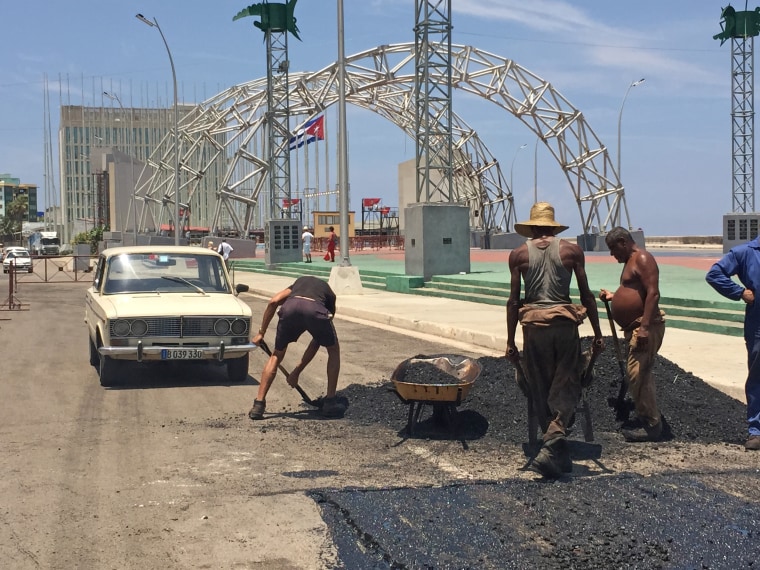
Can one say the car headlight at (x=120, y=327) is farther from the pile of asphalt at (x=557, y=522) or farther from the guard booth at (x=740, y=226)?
the guard booth at (x=740, y=226)

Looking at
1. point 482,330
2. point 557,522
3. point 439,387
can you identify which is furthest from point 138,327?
point 482,330

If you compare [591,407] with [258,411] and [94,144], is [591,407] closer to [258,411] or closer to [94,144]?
[258,411]

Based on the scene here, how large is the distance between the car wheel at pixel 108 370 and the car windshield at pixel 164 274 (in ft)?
4.13

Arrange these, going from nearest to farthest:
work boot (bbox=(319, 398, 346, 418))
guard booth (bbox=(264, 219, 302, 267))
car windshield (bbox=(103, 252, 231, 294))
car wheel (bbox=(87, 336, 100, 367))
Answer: work boot (bbox=(319, 398, 346, 418)) < car windshield (bbox=(103, 252, 231, 294)) < car wheel (bbox=(87, 336, 100, 367)) < guard booth (bbox=(264, 219, 302, 267))

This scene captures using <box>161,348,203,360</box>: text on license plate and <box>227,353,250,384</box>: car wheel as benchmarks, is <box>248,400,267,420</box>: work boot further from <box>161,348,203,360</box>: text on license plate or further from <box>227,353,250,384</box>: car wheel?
<box>227,353,250,384</box>: car wheel

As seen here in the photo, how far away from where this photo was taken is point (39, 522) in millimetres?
5270

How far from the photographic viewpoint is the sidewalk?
10648mm

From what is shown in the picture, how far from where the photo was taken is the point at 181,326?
33.9 ft

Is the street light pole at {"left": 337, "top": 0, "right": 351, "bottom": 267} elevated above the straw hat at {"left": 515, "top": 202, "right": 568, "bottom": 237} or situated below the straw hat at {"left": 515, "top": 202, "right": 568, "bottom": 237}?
above

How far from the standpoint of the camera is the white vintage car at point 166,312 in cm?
1018

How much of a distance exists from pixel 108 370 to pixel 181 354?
877 mm

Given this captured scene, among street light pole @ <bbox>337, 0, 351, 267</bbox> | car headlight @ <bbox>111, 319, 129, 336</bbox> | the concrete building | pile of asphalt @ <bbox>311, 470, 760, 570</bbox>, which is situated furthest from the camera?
the concrete building

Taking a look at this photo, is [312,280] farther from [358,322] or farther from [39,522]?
[358,322]

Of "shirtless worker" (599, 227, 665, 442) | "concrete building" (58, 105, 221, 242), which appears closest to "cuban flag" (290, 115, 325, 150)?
"shirtless worker" (599, 227, 665, 442)
